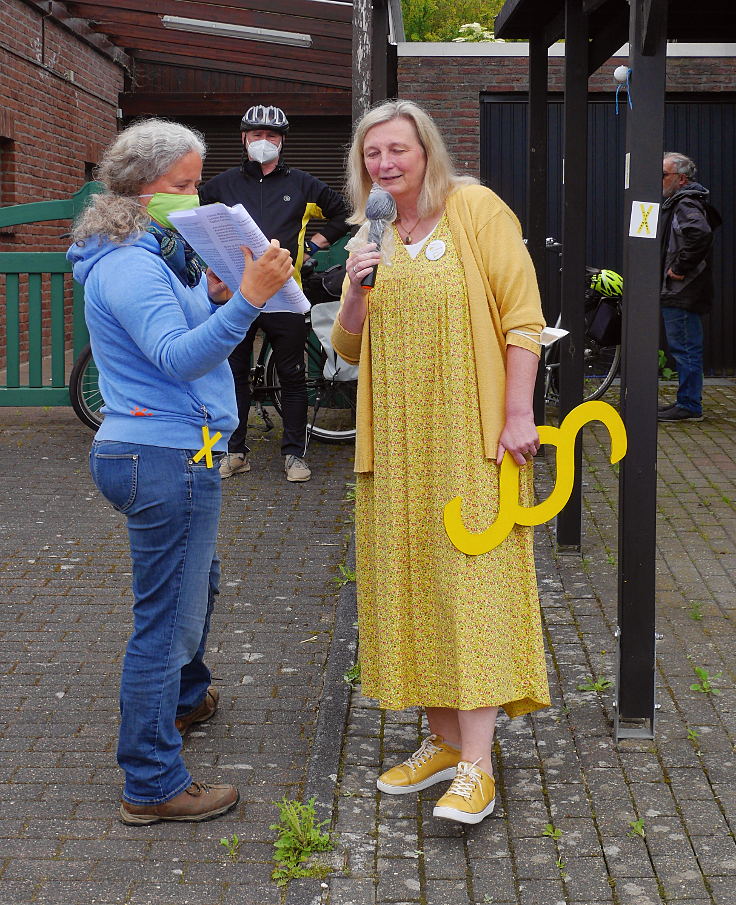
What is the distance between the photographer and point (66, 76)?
13.8 metres

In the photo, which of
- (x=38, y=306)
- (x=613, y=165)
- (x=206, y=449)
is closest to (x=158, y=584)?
(x=206, y=449)

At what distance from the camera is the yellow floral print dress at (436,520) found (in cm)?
342

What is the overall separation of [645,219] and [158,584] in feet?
6.33

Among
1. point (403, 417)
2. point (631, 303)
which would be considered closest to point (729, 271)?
point (631, 303)

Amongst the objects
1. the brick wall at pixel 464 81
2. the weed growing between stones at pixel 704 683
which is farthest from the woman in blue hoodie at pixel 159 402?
the brick wall at pixel 464 81

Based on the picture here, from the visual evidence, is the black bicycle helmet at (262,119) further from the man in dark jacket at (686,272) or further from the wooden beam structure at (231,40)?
the man in dark jacket at (686,272)

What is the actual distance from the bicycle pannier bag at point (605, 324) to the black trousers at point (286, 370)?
10.9 ft

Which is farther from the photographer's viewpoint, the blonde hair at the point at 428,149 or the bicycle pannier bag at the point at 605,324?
the bicycle pannier bag at the point at 605,324

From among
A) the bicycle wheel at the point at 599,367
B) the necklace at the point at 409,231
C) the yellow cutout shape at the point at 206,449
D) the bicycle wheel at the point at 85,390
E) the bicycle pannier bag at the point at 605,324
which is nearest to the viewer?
the yellow cutout shape at the point at 206,449

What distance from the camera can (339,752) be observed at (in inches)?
156

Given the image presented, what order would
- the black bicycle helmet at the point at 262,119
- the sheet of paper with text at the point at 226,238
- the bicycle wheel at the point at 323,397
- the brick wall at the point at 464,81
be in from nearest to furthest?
the sheet of paper with text at the point at 226,238 < the black bicycle helmet at the point at 262,119 < the bicycle wheel at the point at 323,397 < the brick wall at the point at 464,81

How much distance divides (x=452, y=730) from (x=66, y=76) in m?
11.9

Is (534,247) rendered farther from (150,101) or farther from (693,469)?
(150,101)

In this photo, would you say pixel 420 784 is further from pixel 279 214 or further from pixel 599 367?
pixel 599 367
